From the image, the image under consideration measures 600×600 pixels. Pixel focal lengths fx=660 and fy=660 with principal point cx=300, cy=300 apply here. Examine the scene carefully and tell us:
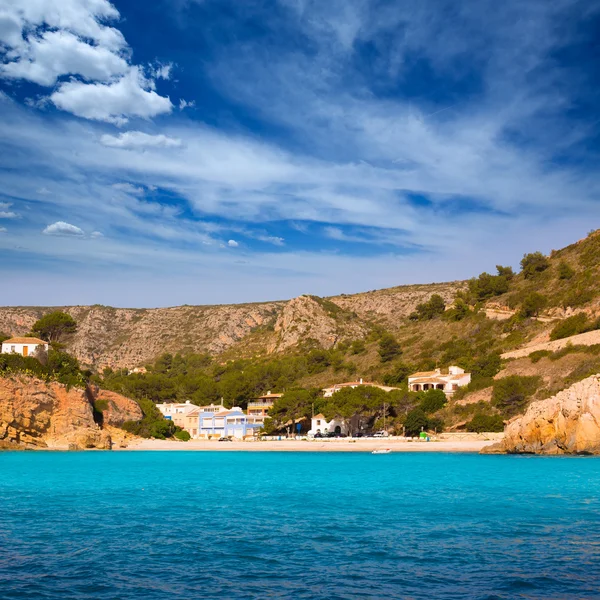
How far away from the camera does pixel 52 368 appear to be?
72500mm

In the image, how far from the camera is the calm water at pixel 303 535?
Answer: 560 inches

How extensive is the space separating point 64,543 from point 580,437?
143ft

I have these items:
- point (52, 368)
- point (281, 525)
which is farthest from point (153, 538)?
point (52, 368)

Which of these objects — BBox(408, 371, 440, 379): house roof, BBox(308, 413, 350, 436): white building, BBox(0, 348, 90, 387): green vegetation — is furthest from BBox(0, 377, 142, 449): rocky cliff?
BBox(408, 371, 440, 379): house roof

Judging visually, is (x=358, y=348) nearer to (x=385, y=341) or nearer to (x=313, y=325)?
(x=385, y=341)

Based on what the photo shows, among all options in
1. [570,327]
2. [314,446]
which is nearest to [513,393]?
[570,327]

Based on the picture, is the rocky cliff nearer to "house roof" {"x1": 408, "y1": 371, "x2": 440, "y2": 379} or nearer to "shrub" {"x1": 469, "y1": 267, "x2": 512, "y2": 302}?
"house roof" {"x1": 408, "y1": 371, "x2": 440, "y2": 379}

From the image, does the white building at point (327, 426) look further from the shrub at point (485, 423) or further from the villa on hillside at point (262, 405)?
the shrub at point (485, 423)

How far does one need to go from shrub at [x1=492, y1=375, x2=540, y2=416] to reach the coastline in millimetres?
5332

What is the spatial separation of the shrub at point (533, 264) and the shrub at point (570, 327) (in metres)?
27.4

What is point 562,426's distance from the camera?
53125 mm

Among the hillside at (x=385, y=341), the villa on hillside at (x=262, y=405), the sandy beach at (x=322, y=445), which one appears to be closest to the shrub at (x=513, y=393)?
the hillside at (x=385, y=341)

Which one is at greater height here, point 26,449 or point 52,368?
point 52,368

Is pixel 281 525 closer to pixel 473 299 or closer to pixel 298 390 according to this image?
pixel 298 390
